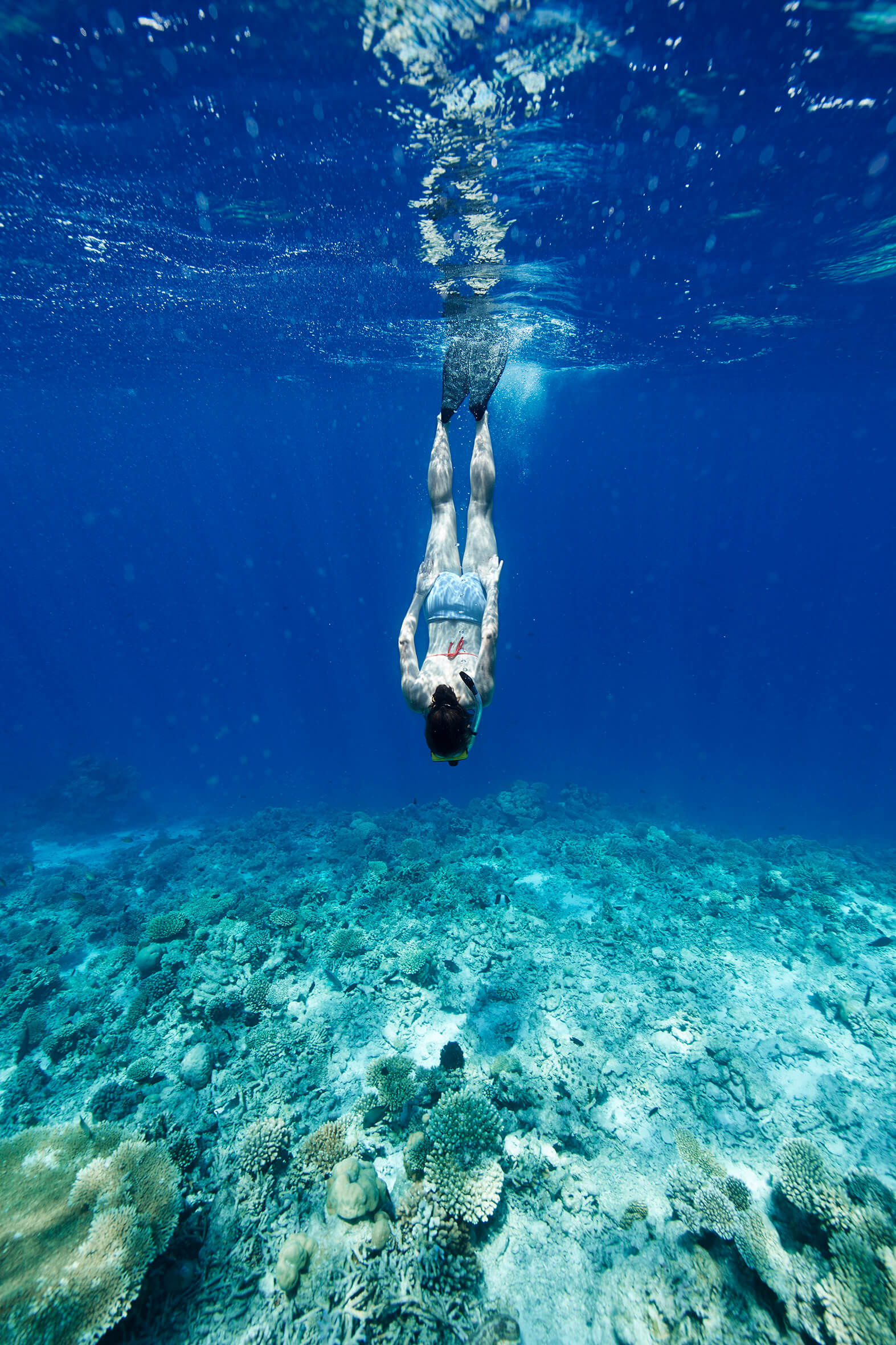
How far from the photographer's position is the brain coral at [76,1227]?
11.0 feet

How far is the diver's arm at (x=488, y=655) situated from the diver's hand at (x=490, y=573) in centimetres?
32

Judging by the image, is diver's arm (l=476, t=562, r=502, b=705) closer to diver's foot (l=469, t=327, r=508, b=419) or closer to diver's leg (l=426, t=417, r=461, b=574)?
diver's leg (l=426, t=417, r=461, b=574)

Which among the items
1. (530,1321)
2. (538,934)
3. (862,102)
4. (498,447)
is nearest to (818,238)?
(862,102)

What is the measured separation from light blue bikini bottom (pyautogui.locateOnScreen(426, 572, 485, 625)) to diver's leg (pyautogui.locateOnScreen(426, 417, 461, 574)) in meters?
0.41

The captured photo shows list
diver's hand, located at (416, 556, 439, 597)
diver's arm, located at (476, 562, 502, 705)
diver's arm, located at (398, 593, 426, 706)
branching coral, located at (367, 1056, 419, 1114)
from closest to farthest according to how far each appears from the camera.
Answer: diver's arm, located at (476, 562, 502, 705) → diver's arm, located at (398, 593, 426, 706) → branching coral, located at (367, 1056, 419, 1114) → diver's hand, located at (416, 556, 439, 597)

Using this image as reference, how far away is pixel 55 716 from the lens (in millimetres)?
77375

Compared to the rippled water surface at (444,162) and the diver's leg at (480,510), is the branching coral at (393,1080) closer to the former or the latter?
the diver's leg at (480,510)

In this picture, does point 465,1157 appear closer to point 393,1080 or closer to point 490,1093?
point 490,1093

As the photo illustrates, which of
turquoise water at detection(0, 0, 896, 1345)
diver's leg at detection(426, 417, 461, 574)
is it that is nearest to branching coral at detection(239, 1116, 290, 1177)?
turquoise water at detection(0, 0, 896, 1345)

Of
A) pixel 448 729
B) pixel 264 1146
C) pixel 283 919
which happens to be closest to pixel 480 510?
pixel 448 729

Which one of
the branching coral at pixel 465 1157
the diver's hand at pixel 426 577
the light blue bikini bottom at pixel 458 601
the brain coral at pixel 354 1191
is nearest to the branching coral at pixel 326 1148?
the brain coral at pixel 354 1191

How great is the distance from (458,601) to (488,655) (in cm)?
97

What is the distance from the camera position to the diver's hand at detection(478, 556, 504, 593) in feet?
18.2

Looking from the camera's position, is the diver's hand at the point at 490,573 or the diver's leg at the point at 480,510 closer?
the diver's hand at the point at 490,573
